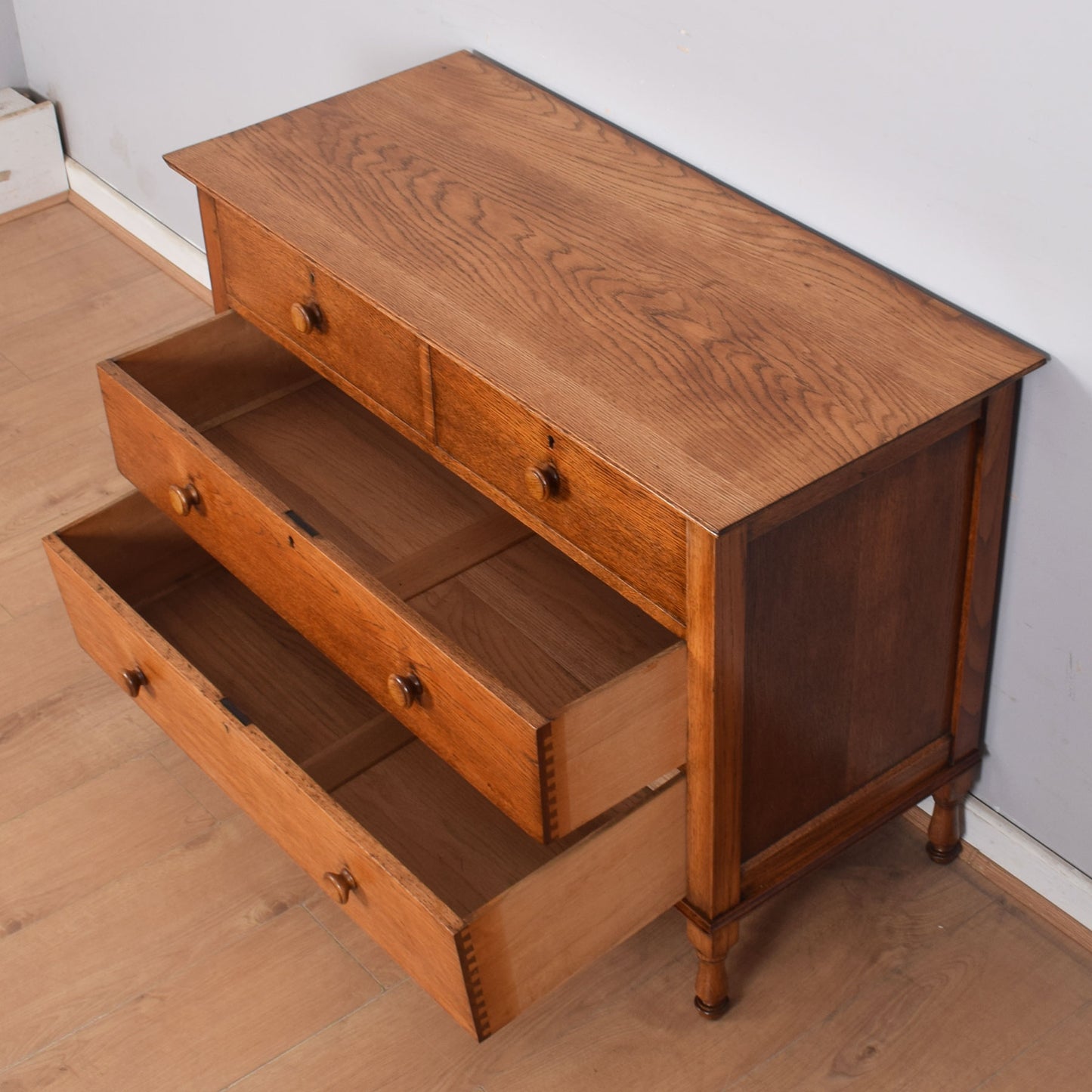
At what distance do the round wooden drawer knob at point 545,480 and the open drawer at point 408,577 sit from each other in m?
0.16

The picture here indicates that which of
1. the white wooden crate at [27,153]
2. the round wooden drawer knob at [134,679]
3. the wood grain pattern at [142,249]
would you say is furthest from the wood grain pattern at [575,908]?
the white wooden crate at [27,153]

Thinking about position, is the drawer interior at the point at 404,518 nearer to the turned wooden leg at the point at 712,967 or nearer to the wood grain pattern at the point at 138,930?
the turned wooden leg at the point at 712,967

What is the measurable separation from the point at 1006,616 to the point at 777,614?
0.36 metres

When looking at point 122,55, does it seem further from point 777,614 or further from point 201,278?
point 777,614

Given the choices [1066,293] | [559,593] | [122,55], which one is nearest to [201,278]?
[122,55]

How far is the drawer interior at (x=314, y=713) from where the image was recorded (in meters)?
1.58

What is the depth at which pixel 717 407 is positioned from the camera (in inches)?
52.1

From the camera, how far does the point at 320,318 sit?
1.63 meters

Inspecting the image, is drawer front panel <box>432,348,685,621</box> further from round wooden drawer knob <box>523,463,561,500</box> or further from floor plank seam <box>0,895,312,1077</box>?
floor plank seam <box>0,895,312,1077</box>

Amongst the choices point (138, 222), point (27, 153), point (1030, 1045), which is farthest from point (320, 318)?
point (27, 153)

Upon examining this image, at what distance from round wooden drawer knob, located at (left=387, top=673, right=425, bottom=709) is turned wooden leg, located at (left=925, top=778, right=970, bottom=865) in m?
0.63

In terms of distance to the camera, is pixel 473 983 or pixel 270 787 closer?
pixel 473 983

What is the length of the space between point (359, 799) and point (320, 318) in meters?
0.52

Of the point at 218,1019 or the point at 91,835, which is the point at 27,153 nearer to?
the point at 91,835
